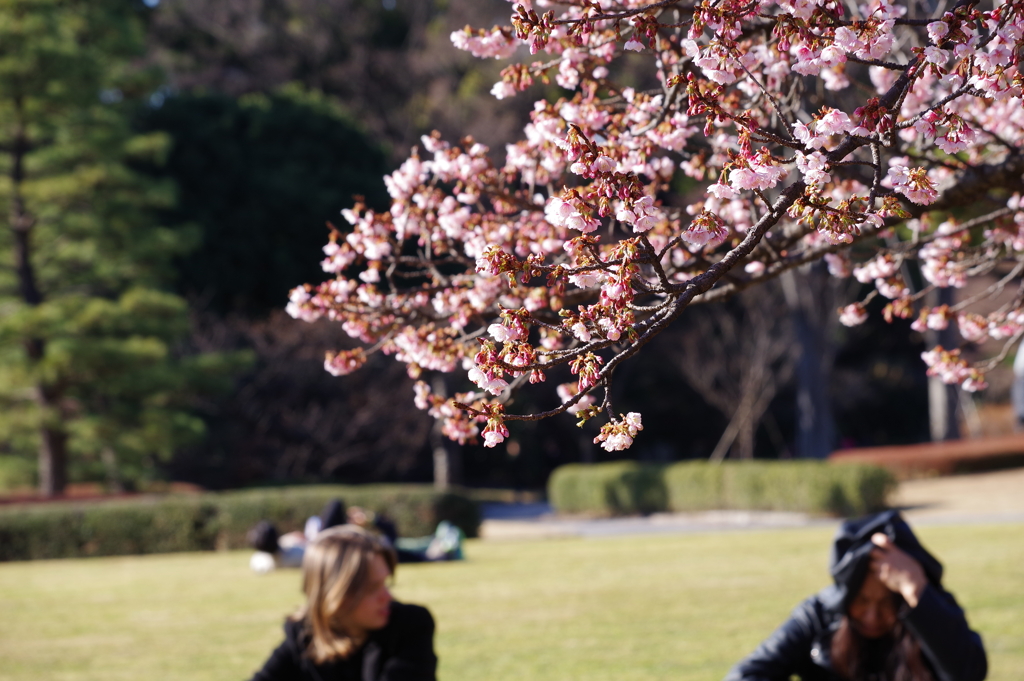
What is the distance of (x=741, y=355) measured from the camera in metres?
27.0

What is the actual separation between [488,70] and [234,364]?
49.8ft

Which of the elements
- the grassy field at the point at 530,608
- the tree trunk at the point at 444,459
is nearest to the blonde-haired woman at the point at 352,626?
the grassy field at the point at 530,608

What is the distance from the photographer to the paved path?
17.7 meters

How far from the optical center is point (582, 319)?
2939mm

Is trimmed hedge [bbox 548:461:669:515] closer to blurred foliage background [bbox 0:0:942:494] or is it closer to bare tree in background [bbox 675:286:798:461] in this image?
blurred foliage background [bbox 0:0:942:494]

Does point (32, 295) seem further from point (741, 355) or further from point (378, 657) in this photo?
point (378, 657)

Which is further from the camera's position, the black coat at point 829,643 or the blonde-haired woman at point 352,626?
the black coat at point 829,643

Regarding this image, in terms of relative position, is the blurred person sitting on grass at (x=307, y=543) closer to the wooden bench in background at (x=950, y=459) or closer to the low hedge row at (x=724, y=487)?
the low hedge row at (x=724, y=487)

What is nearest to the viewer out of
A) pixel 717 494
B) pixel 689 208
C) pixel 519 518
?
pixel 689 208

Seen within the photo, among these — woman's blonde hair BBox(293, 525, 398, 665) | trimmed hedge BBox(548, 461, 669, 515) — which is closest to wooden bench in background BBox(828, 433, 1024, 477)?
trimmed hedge BBox(548, 461, 669, 515)

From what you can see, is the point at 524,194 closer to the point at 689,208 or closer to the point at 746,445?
the point at 689,208

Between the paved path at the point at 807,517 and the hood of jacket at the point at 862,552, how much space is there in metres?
12.9

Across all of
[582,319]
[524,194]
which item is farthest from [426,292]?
[582,319]

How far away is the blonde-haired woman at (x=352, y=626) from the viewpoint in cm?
321
